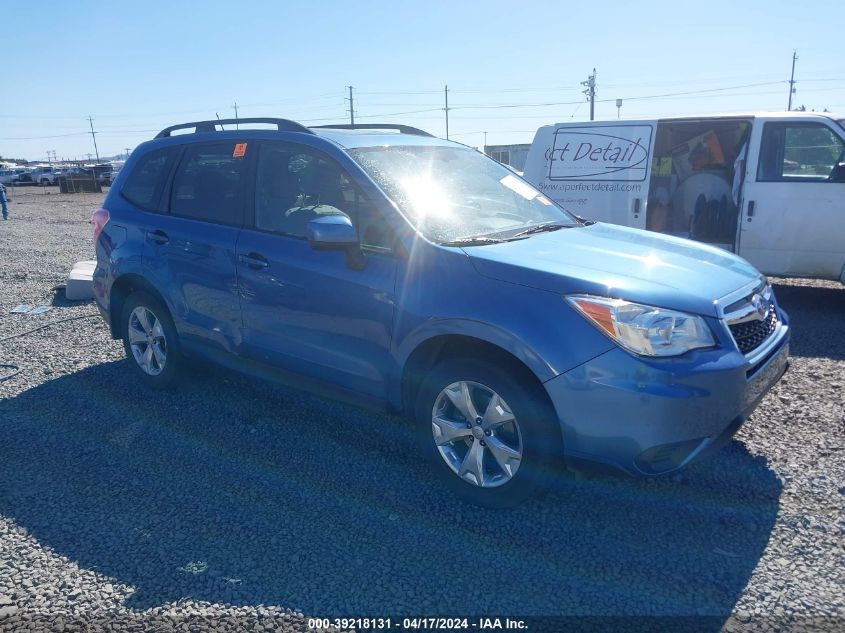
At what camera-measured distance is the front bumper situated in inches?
115

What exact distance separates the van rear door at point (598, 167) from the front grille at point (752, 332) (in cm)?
517

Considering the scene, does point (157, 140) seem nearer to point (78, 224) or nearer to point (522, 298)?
point (522, 298)

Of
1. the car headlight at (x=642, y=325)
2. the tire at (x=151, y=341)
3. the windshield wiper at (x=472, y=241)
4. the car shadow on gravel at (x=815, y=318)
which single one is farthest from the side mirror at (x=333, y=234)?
the car shadow on gravel at (x=815, y=318)

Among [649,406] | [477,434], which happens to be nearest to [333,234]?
[477,434]

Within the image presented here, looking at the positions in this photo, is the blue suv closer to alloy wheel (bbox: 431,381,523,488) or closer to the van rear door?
alloy wheel (bbox: 431,381,523,488)

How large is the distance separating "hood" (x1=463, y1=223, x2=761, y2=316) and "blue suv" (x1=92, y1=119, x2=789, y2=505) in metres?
0.01

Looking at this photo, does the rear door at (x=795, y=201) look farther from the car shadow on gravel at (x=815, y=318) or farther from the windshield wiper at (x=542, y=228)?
the windshield wiper at (x=542, y=228)

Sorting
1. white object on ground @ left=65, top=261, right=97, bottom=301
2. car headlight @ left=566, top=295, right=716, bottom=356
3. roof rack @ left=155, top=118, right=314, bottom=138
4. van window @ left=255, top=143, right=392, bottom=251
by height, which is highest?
roof rack @ left=155, top=118, right=314, bottom=138

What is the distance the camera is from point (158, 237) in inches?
195

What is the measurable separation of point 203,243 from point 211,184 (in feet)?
1.51

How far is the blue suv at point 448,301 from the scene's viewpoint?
118 inches

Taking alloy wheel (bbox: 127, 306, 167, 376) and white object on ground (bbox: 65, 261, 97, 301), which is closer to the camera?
alloy wheel (bbox: 127, 306, 167, 376)

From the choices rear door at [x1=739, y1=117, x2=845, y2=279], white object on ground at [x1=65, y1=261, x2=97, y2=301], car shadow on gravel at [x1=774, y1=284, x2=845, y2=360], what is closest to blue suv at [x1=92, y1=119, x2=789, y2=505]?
car shadow on gravel at [x1=774, y1=284, x2=845, y2=360]

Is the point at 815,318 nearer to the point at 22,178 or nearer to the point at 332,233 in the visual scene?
the point at 332,233
